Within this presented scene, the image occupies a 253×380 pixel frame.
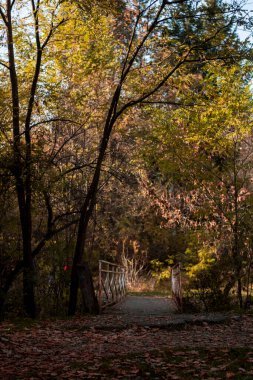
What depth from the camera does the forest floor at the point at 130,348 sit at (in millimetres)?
5270

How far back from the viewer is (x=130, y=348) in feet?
22.0

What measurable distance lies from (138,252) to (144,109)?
13.1m

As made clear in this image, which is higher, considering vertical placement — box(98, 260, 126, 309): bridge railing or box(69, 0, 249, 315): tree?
box(69, 0, 249, 315): tree

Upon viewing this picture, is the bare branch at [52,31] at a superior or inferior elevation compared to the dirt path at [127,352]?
superior

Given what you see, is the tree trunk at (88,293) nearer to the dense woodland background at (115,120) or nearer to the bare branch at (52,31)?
the dense woodland background at (115,120)

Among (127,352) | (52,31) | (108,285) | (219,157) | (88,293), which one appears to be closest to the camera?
(127,352)

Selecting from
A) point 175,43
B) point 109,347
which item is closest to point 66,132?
point 175,43

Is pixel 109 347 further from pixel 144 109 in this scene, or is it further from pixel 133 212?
pixel 133 212

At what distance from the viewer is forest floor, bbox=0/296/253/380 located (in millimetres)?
5270

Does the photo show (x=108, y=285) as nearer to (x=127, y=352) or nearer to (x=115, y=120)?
(x=115, y=120)

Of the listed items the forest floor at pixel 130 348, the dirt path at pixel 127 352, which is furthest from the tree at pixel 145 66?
the dirt path at pixel 127 352

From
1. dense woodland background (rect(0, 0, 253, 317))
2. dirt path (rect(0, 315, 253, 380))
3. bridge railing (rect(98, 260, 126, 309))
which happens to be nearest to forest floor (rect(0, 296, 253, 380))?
dirt path (rect(0, 315, 253, 380))

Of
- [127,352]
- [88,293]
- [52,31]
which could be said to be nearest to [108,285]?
[88,293]

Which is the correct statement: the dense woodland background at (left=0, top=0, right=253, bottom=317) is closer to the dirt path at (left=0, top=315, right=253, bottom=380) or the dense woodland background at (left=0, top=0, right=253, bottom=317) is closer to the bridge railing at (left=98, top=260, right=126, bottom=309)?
the bridge railing at (left=98, top=260, right=126, bottom=309)
